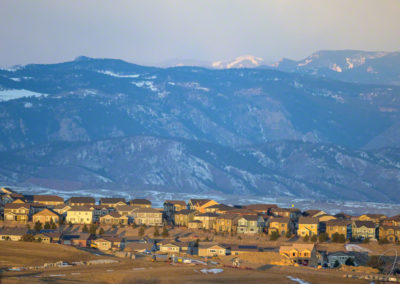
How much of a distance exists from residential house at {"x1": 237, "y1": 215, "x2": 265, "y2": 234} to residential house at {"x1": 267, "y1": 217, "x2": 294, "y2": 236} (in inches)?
49.2

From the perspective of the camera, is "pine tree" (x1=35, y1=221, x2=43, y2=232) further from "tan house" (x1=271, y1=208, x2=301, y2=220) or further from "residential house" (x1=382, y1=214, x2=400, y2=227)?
"residential house" (x1=382, y1=214, x2=400, y2=227)

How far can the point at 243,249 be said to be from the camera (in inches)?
4345

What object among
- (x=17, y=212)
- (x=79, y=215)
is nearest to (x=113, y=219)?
(x=79, y=215)

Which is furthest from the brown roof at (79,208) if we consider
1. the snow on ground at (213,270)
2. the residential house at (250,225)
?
the snow on ground at (213,270)

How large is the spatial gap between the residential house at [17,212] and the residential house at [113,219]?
1060 cm

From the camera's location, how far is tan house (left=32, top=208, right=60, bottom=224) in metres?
130

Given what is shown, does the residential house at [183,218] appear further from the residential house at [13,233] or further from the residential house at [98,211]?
the residential house at [13,233]

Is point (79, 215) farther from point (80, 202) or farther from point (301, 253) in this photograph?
point (301, 253)

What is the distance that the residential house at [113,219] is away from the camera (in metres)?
134

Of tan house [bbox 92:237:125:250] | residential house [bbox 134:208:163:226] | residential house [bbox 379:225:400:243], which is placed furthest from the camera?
residential house [bbox 134:208:163:226]

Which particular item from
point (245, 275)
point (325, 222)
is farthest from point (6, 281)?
point (325, 222)

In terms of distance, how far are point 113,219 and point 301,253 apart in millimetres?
35895

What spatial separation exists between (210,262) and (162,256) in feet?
20.4

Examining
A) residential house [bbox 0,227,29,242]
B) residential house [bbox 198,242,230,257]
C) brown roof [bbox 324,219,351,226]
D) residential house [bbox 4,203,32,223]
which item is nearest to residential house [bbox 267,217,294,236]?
brown roof [bbox 324,219,351,226]
